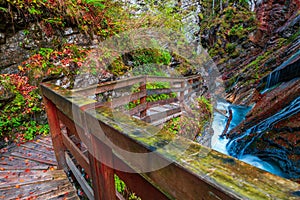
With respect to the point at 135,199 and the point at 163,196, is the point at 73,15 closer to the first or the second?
the point at 135,199

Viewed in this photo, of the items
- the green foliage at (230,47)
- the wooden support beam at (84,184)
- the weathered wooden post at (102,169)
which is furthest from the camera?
the green foliage at (230,47)

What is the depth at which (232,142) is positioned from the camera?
623cm

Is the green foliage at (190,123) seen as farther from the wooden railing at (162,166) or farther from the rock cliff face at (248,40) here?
the wooden railing at (162,166)

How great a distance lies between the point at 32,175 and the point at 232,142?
6010 millimetres

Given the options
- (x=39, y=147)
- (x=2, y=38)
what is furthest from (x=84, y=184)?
(x=2, y=38)

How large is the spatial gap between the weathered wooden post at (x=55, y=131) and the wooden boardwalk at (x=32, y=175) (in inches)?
7.6

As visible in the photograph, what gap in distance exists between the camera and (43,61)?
4.30 m

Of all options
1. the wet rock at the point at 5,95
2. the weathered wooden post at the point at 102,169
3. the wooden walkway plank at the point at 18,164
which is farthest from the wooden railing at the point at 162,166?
the wet rock at the point at 5,95

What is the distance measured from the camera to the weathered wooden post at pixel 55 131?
7.38 ft

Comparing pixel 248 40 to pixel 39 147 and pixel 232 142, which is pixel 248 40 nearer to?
pixel 232 142

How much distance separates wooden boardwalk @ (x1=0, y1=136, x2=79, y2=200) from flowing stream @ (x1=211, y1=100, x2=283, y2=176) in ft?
15.8

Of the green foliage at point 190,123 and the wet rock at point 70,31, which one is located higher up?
the wet rock at point 70,31

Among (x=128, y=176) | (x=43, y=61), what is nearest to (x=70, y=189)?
A: (x=128, y=176)

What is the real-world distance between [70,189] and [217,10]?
21366 mm
